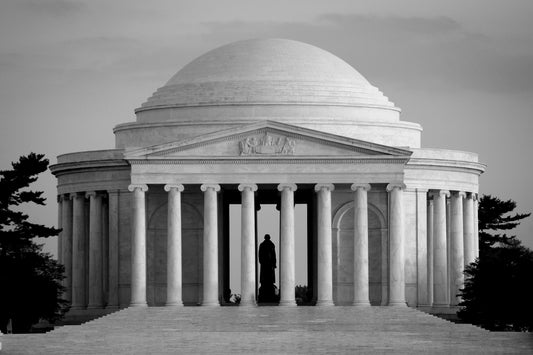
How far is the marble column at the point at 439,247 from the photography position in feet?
625

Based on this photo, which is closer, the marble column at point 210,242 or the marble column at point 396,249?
the marble column at point 210,242

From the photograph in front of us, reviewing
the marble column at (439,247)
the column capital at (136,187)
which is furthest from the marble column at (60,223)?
the marble column at (439,247)

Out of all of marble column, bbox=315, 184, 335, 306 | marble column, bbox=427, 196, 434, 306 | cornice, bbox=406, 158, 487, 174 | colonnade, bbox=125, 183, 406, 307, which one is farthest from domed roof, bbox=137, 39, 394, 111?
colonnade, bbox=125, 183, 406, 307

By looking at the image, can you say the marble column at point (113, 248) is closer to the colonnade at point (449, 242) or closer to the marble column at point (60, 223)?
the marble column at point (60, 223)

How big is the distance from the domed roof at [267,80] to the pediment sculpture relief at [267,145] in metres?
8.38

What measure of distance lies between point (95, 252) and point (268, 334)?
106ft

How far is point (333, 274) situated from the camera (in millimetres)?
Result: 184000

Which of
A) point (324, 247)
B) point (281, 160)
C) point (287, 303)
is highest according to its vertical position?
point (281, 160)

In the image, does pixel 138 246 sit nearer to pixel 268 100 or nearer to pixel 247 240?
pixel 247 240

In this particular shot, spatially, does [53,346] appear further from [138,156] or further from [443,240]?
[443,240]

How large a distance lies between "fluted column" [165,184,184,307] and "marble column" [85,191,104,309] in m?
11.4

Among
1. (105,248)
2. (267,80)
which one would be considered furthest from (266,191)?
(105,248)

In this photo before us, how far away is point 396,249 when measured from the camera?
178875mm

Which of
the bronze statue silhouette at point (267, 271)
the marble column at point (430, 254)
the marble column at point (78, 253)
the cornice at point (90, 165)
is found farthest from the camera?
the bronze statue silhouette at point (267, 271)
